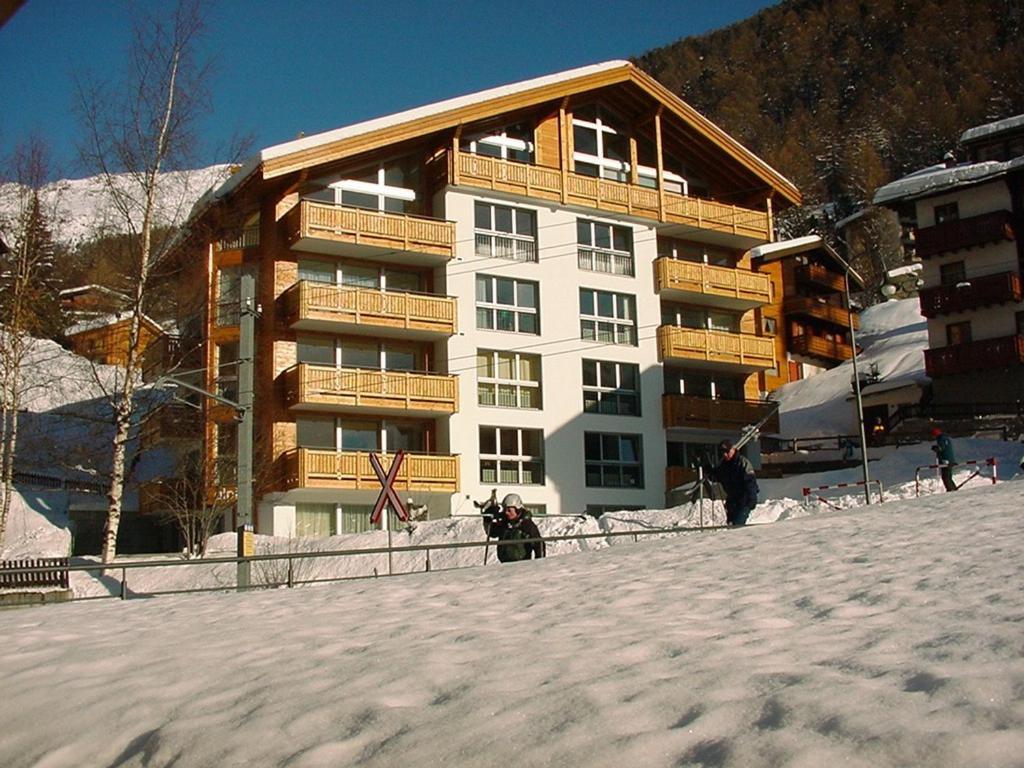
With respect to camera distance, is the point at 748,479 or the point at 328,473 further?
the point at 328,473

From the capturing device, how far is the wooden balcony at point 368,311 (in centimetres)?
3569

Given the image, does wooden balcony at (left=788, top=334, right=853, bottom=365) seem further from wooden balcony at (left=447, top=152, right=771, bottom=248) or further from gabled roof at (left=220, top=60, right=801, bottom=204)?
gabled roof at (left=220, top=60, right=801, bottom=204)

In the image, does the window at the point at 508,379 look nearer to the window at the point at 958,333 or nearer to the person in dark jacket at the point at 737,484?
the person in dark jacket at the point at 737,484

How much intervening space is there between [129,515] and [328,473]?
10974 mm

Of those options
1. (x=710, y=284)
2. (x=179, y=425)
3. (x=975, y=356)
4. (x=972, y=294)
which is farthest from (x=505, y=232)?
(x=972, y=294)

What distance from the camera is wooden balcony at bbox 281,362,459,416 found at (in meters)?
35.2

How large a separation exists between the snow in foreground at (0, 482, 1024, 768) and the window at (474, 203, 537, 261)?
26.9 m

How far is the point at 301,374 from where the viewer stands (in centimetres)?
3506

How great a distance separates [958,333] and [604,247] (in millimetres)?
20790

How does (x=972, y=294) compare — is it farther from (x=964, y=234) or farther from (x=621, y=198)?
(x=621, y=198)

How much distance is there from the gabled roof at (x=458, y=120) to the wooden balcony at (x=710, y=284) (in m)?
4.51

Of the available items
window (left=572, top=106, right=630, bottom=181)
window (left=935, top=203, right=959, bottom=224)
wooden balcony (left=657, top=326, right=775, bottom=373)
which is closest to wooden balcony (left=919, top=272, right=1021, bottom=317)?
window (left=935, top=203, right=959, bottom=224)

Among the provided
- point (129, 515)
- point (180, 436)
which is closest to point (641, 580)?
point (180, 436)

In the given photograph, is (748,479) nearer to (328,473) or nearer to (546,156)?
(328,473)
